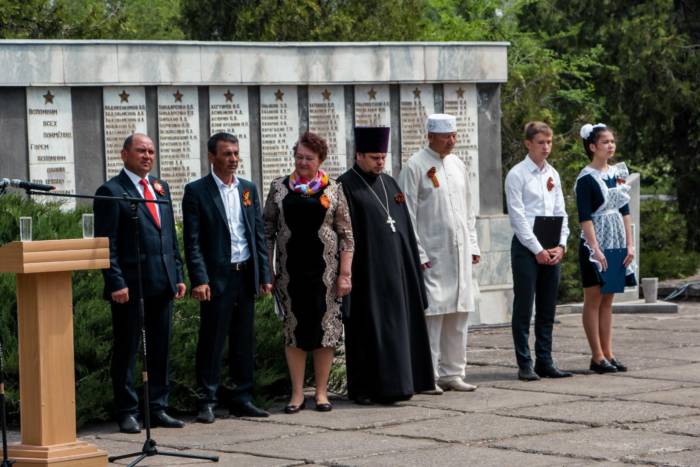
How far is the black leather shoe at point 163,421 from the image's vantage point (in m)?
9.49

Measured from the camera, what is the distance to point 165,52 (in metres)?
14.2

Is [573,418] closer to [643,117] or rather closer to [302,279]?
[302,279]

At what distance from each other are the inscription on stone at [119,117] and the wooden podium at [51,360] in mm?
5925

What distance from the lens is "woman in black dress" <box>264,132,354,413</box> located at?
10.1m

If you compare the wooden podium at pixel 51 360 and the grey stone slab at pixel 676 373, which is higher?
the wooden podium at pixel 51 360

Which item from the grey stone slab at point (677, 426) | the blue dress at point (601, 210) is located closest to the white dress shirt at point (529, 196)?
the blue dress at point (601, 210)

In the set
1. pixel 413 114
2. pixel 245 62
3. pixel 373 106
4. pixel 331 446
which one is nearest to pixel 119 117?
pixel 245 62

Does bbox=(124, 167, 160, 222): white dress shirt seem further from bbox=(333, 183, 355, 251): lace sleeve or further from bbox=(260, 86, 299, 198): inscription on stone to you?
bbox=(260, 86, 299, 198): inscription on stone

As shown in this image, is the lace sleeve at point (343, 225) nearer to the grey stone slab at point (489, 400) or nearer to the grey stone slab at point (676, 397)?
the grey stone slab at point (489, 400)

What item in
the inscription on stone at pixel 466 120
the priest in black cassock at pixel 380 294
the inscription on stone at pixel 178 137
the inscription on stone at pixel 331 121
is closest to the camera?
the priest in black cassock at pixel 380 294

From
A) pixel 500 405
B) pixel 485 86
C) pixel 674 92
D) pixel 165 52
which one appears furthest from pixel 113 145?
pixel 674 92

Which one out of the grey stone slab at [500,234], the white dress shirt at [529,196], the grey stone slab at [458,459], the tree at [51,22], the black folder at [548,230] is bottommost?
the grey stone slab at [458,459]

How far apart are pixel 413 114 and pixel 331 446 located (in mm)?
7435

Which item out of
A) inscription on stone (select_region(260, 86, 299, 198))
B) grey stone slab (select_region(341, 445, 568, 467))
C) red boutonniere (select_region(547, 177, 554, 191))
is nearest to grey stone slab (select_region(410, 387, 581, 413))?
grey stone slab (select_region(341, 445, 568, 467))
